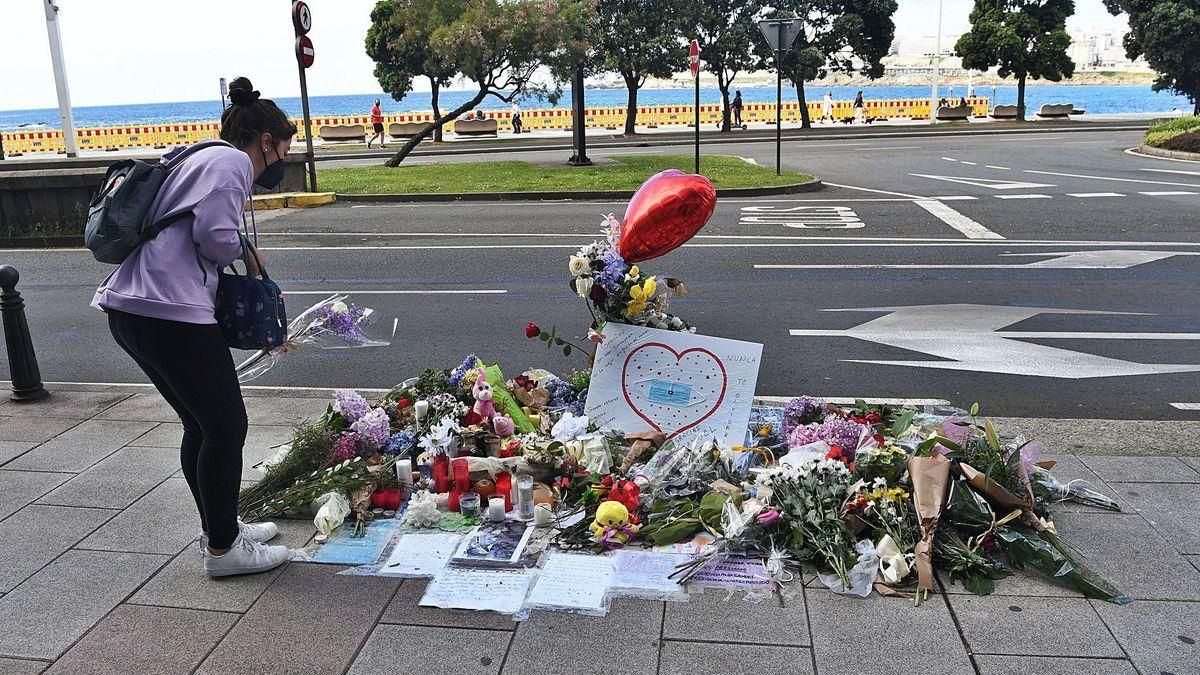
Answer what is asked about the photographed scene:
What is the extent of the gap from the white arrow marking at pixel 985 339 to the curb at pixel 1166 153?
690 inches

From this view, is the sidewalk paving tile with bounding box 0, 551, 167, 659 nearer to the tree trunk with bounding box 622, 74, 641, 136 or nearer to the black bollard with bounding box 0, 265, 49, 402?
the black bollard with bounding box 0, 265, 49, 402

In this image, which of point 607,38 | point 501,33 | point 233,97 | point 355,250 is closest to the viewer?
point 233,97

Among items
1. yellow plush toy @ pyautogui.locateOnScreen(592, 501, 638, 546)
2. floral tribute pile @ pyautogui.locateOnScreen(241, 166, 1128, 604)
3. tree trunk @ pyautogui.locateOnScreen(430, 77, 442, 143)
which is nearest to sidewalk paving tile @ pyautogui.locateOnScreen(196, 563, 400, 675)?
floral tribute pile @ pyautogui.locateOnScreen(241, 166, 1128, 604)

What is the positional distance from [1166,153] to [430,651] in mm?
25514

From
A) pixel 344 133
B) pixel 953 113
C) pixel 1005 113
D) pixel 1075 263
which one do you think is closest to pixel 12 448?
pixel 1075 263

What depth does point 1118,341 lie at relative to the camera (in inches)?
293

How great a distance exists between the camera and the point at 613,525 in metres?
4.16

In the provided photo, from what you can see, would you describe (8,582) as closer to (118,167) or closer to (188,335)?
(188,335)

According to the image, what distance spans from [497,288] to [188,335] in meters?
6.67

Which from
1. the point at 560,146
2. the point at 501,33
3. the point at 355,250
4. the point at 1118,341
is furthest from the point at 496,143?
the point at 1118,341

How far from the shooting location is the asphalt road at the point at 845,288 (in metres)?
6.81

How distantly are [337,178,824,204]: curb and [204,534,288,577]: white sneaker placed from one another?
47.3 feet

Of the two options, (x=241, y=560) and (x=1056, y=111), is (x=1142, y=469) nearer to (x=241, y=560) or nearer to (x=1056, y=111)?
(x=241, y=560)

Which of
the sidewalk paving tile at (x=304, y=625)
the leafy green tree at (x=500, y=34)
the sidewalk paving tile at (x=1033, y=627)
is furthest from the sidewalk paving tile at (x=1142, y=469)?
the leafy green tree at (x=500, y=34)
